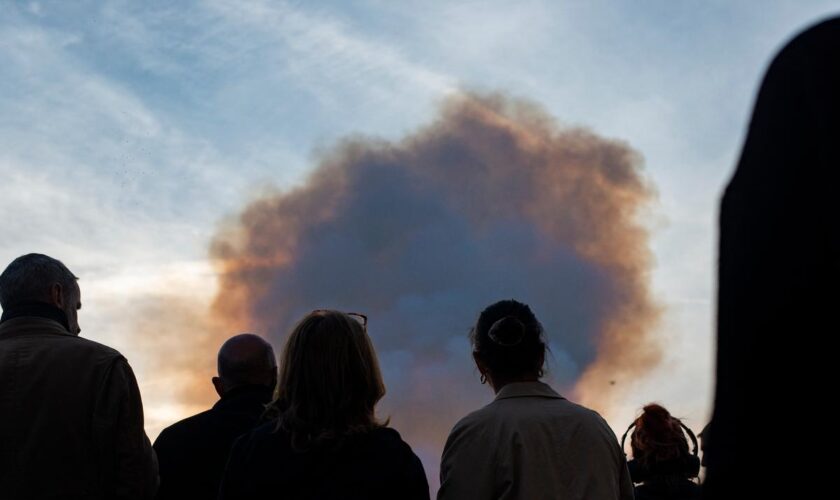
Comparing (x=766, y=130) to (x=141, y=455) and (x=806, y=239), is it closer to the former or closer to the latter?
(x=806, y=239)

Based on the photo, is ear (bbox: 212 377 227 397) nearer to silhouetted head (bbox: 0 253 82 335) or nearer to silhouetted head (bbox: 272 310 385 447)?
silhouetted head (bbox: 0 253 82 335)

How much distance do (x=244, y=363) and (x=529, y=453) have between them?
231cm

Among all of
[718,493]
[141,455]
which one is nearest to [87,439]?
[141,455]

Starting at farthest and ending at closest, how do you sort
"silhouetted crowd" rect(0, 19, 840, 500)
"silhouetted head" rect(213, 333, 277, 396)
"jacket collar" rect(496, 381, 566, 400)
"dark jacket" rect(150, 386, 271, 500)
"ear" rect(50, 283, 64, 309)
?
1. "silhouetted head" rect(213, 333, 277, 396)
2. "dark jacket" rect(150, 386, 271, 500)
3. "ear" rect(50, 283, 64, 309)
4. "jacket collar" rect(496, 381, 566, 400)
5. "silhouetted crowd" rect(0, 19, 840, 500)

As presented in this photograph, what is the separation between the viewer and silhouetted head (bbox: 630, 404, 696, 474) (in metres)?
6.98

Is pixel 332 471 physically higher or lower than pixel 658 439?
lower

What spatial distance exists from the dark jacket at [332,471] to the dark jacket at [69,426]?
1.27m

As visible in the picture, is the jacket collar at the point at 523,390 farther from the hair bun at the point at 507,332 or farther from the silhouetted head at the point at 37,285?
the silhouetted head at the point at 37,285

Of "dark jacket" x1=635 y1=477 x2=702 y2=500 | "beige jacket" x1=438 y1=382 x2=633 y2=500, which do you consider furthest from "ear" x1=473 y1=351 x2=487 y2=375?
"dark jacket" x1=635 y1=477 x2=702 y2=500

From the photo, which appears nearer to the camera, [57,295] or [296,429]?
[296,429]

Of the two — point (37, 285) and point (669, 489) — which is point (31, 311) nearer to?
point (37, 285)

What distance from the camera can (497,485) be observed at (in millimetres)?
5465

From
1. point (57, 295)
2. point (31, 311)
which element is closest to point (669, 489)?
point (57, 295)

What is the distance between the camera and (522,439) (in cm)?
551
